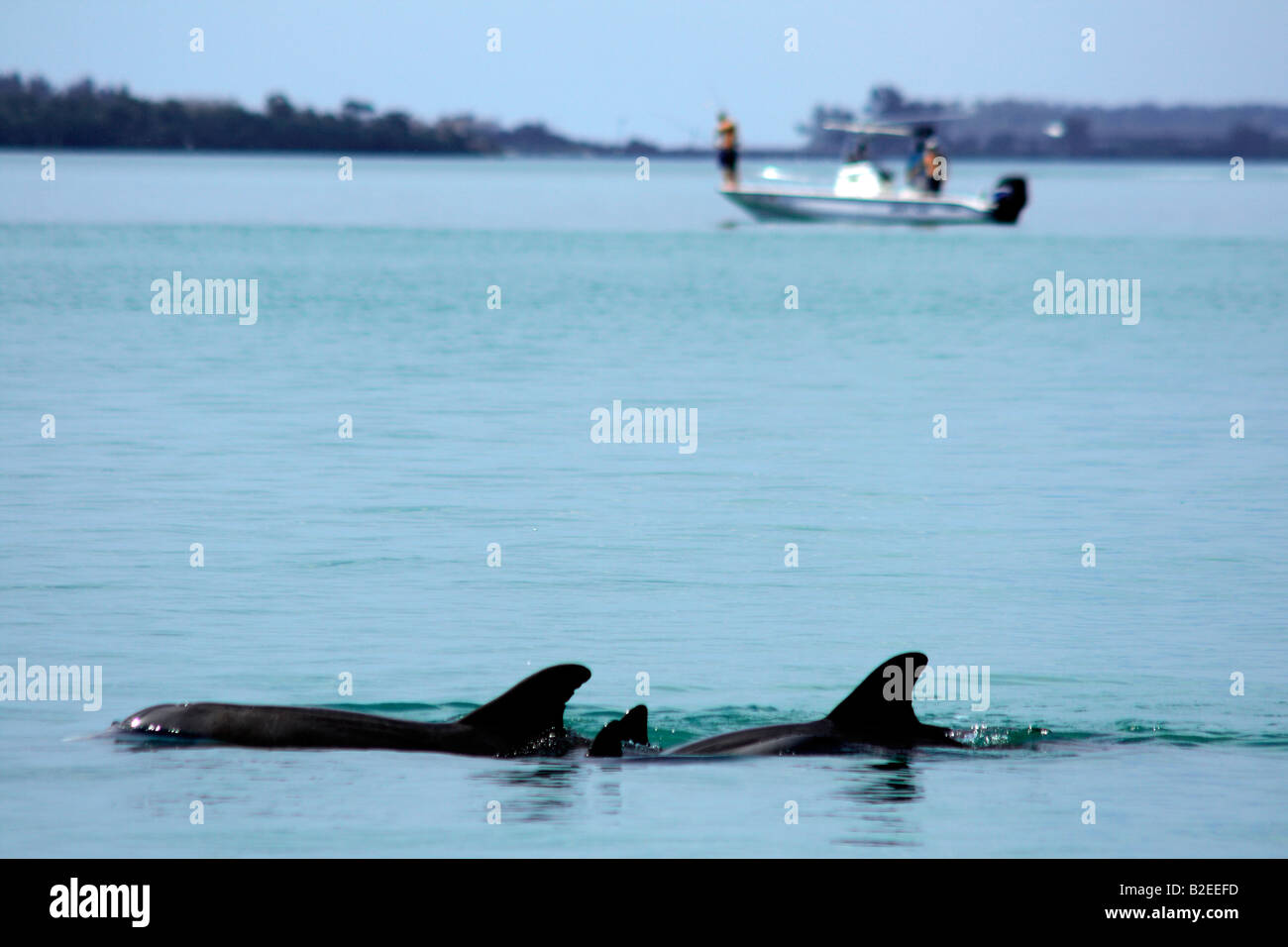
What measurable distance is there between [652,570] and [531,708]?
324 inches

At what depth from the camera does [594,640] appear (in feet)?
61.8

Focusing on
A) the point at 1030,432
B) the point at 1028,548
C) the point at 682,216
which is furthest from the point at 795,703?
the point at 682,216

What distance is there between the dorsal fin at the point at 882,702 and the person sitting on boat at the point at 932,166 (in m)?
75.5

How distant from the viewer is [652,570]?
21953 millimetres

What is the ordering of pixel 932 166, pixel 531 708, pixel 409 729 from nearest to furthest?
pixel 531 708 < pixel 409 729 < pixel 932 166

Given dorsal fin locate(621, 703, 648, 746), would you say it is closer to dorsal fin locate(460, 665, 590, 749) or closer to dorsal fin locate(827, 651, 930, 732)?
dorsal fin locate(460, 665, 590, 749)

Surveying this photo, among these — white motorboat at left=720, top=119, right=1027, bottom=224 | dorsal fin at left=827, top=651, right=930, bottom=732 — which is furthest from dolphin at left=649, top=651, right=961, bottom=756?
white motorboat at left=720, top=119, right=1027, bottom=224

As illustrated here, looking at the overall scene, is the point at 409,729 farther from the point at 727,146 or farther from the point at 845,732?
the point at 727,146

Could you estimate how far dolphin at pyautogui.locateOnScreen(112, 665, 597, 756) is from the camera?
13891mm

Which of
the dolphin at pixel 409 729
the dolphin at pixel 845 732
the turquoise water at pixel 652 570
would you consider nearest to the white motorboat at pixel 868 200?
the turquoise water at pixel 652 570

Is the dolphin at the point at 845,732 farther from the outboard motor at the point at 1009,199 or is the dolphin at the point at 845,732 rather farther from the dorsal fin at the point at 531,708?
the outboard motor at the point at 1009,199

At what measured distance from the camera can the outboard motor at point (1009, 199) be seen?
94125mm

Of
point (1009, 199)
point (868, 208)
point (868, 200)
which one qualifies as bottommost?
point (868, 208)

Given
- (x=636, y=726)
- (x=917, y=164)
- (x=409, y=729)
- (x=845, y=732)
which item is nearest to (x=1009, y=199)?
(x=917, y=164)
